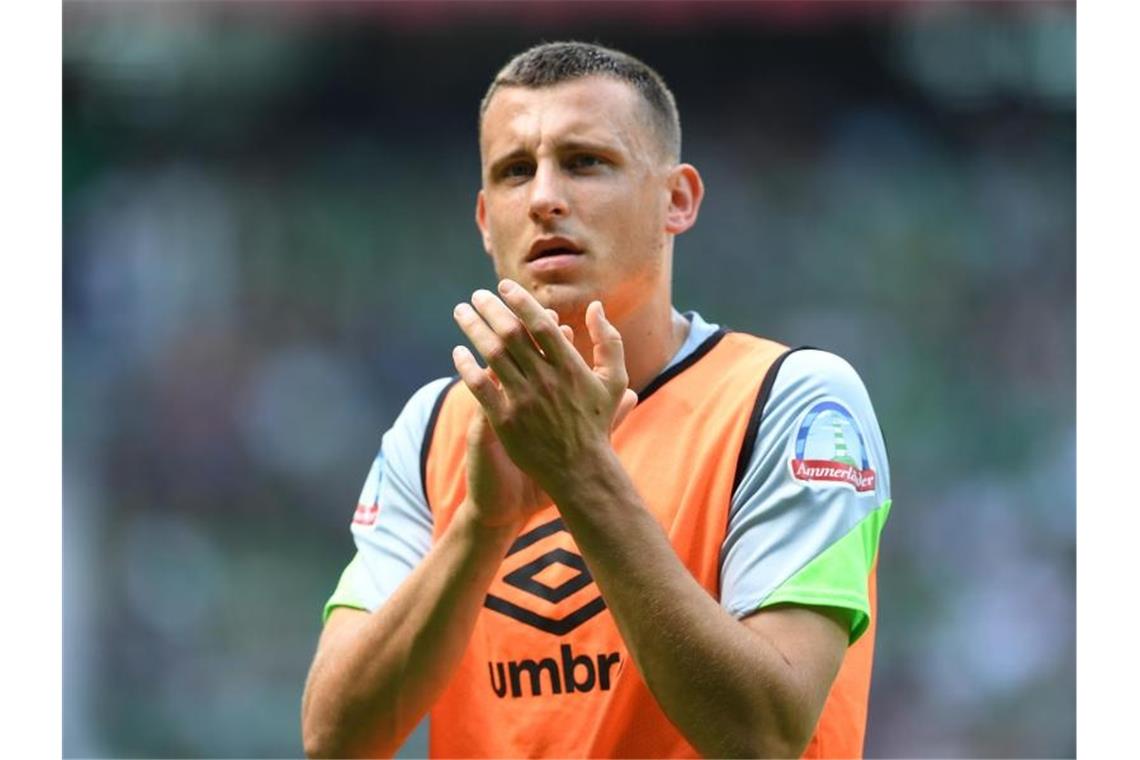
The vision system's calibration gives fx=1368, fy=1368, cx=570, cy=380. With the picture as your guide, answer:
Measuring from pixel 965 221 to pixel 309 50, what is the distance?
315 cm

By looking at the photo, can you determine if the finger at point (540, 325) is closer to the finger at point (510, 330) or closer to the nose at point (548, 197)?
the finger at point (510, 330)

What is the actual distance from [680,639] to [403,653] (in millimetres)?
590

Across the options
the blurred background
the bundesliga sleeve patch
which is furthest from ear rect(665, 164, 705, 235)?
the blurred background

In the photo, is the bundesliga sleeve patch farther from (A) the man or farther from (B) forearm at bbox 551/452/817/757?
(B) forearm at bbox 551/452/817/757

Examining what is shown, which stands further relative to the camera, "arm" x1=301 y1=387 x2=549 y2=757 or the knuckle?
"arm" x1=301 y1=387 x2=549 y2=757

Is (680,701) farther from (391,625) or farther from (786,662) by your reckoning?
(391,625)

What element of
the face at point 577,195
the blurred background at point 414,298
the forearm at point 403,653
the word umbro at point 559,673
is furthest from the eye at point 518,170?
the blurred background at point 414,298

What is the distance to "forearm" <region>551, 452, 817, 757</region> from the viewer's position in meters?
2.16

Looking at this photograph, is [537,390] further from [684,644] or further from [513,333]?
[684,644]

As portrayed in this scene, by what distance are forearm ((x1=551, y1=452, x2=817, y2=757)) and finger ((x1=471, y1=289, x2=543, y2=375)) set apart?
0.21 m

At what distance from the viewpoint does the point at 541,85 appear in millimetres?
2838

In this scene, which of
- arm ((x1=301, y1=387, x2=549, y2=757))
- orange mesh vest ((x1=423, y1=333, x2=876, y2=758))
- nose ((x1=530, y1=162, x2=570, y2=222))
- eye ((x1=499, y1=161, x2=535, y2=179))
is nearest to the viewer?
arm ((x1=301, y1=387, x2=549, y2=757))

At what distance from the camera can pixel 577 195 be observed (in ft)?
8.95

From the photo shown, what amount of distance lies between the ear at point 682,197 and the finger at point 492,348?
825 millimetres
